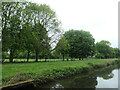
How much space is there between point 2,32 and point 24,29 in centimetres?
300

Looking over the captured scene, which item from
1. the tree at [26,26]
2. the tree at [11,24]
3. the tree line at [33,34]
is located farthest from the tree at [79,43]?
the tree at [11,24]

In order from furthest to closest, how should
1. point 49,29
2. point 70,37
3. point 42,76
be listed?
point 70,37 → point 49,29 → point 42,76

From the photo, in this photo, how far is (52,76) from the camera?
933 centimetres

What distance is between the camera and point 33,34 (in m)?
18.3

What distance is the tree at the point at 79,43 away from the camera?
3369 cm

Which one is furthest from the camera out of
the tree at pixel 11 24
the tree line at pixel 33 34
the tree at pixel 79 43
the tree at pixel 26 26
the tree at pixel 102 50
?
the tree at pixel 102 50

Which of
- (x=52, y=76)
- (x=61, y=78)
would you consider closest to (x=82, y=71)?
(x=61, y=78)

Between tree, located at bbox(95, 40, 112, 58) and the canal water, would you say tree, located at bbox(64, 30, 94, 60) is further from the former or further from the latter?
the canal water

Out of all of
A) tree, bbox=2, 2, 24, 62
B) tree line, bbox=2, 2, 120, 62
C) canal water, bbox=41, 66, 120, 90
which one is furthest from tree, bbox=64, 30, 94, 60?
canal water, bbox=41, 66, 120, 90

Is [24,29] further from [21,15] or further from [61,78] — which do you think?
[61,78]

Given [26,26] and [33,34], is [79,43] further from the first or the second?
[26,26]

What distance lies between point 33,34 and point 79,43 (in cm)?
1847

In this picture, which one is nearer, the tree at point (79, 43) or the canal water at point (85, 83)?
the canal water at point (85, 83)

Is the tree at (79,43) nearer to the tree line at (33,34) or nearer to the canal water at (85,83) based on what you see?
the tree line at (33,34)
